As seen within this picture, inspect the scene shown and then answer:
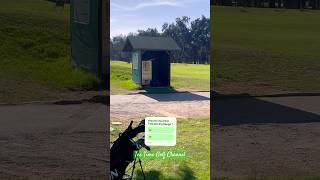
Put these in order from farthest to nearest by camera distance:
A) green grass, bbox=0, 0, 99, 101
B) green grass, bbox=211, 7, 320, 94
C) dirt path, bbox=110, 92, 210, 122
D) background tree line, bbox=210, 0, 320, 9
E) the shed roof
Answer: green grass, bbox=211, 7, 320, 94
background tree line, bbox=210, 0, 320, 9
green grass, bbox=0, 0, 99, 101
the shed roof
dirt path, bbox=110, 92, 210, 122

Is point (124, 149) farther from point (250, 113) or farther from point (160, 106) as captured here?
point (250, 113)

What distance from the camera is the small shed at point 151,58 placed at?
15.9 ft

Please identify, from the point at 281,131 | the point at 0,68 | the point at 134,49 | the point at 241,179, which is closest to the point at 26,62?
the point at 0,68

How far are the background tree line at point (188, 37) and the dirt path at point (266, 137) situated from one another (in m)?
2.01

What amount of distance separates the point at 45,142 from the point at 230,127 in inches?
125

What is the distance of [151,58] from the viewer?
5.00 metres

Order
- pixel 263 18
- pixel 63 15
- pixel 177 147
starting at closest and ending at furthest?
pixel 177 147 < pixel 63 15 < pixel 263 18

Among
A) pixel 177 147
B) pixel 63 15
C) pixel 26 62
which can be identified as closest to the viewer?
pixel 177 147

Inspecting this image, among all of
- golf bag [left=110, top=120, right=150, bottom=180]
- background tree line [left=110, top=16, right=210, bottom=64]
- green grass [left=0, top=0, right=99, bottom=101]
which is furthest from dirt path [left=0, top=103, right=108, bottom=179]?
background tree line [left=110, top=16, right=210, bottom=64]

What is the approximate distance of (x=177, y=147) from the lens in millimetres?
4723

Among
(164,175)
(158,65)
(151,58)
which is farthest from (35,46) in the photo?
(164,175)

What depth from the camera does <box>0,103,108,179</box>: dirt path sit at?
6.52 m

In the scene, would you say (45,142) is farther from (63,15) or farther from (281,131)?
(281,131)

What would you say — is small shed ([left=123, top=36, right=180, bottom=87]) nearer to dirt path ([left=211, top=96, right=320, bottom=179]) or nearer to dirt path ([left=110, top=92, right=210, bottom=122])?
dirt path ([left=110, top=92, right=210, bottom=122])
